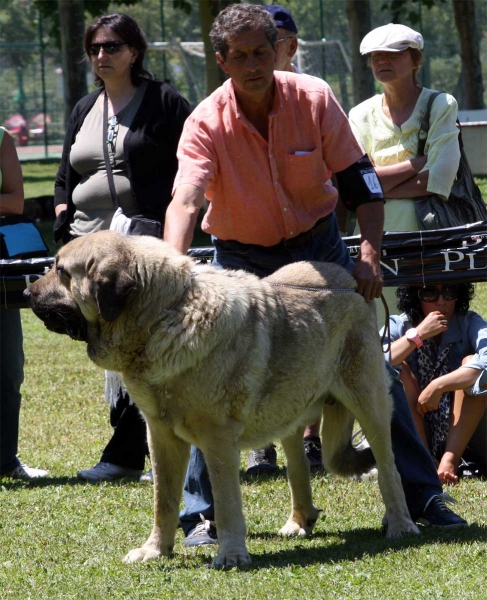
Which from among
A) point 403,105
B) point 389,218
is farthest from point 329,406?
point 403,105

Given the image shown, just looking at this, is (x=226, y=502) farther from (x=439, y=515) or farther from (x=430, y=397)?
(x=430, y=397)

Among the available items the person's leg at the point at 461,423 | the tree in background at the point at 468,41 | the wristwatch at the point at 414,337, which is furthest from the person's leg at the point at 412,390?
the tree in background at the point at 468,41

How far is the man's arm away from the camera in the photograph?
4.53m

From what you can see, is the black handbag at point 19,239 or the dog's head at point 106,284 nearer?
the dog's head at point 106,284

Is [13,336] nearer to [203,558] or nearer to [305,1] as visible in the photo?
[203,558]

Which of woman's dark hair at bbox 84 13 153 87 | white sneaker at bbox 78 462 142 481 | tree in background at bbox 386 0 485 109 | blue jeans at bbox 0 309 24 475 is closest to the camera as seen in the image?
woman's dark hair at bbox 84 13 153 87

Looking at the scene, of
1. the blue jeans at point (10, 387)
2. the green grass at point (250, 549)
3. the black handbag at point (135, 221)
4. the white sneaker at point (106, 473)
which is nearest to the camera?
the green grass at point (250, 549)

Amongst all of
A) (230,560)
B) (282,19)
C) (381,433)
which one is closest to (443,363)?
(381,433)

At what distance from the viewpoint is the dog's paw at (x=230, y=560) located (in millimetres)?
4316

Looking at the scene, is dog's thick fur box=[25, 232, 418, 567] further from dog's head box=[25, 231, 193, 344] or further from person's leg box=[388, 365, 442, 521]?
person's leg box=[388, 365, 442, 521]

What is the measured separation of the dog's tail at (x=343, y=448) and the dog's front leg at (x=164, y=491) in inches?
32.7

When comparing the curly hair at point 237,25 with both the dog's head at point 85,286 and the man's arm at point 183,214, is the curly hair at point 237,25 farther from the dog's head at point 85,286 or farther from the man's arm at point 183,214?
the dog's head at point 85,286

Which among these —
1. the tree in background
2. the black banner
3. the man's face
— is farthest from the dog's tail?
the tree in background

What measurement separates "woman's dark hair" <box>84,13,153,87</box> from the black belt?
1.88 m
